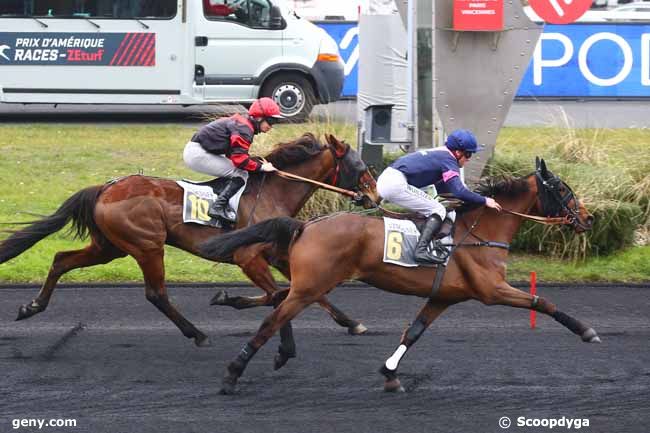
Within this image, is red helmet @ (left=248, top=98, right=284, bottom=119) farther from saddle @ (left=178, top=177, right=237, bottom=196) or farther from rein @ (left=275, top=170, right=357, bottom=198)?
saddle @ (left=178, top=177, right=237, bottom=196)

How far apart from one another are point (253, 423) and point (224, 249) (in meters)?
1.52

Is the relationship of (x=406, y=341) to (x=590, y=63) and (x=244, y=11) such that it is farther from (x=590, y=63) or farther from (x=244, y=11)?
(x=590, y=63)

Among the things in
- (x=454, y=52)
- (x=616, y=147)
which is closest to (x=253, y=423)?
(x=454, y=52)

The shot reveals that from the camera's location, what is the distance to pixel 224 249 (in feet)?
27.8

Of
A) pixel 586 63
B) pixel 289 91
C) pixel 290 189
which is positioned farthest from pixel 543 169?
pixel 586 63

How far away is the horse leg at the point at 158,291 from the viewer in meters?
9.38

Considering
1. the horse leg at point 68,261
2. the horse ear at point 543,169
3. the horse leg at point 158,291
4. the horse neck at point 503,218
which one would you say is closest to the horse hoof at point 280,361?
the horse leg at point 158,291

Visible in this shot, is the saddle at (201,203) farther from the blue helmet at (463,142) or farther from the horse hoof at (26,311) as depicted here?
the blue helmet at (463,142)

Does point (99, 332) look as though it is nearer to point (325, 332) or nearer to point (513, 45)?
point (325, 332)

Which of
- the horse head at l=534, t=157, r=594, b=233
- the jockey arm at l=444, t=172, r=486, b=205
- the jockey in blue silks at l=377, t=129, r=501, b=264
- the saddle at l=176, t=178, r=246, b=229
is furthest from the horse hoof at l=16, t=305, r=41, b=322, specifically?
the horse head at l=534, t=157, r=594, b=233

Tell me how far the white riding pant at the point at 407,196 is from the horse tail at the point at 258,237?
77 centimetres

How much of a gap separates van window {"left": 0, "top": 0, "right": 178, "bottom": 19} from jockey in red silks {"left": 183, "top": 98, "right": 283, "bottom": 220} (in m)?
10.1

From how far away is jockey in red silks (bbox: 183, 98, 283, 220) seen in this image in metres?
9.62

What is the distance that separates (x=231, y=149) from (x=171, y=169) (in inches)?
263
